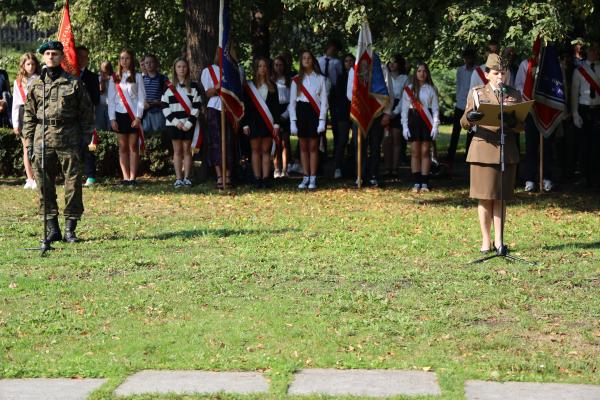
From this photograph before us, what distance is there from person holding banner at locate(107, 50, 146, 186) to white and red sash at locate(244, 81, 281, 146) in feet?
5.66

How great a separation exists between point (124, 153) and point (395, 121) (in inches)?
179

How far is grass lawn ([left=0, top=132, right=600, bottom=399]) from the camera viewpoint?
25.5 ft

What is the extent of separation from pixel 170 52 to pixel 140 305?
15.8m

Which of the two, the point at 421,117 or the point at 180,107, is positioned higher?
the point at 180,107

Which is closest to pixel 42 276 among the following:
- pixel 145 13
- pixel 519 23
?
pixel 519 23

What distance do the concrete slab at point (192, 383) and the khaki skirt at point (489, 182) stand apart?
4.82 meters

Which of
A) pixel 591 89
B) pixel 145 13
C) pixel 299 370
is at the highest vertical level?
pixel 145 13

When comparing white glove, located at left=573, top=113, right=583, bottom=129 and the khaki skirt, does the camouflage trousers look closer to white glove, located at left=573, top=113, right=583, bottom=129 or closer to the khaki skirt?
the khaki skirt

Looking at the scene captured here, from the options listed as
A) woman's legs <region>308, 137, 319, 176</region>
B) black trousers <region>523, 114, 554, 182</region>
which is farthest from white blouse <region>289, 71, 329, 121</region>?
black trousers <region>523, 114, 554, 182</region>

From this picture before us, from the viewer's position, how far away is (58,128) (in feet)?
40.6

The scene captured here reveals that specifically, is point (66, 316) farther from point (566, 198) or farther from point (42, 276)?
point (566, 198)

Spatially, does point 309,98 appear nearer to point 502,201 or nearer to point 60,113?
point 60,113

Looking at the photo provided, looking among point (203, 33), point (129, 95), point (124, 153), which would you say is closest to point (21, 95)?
point (129, 95)

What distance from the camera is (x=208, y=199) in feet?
55.4
